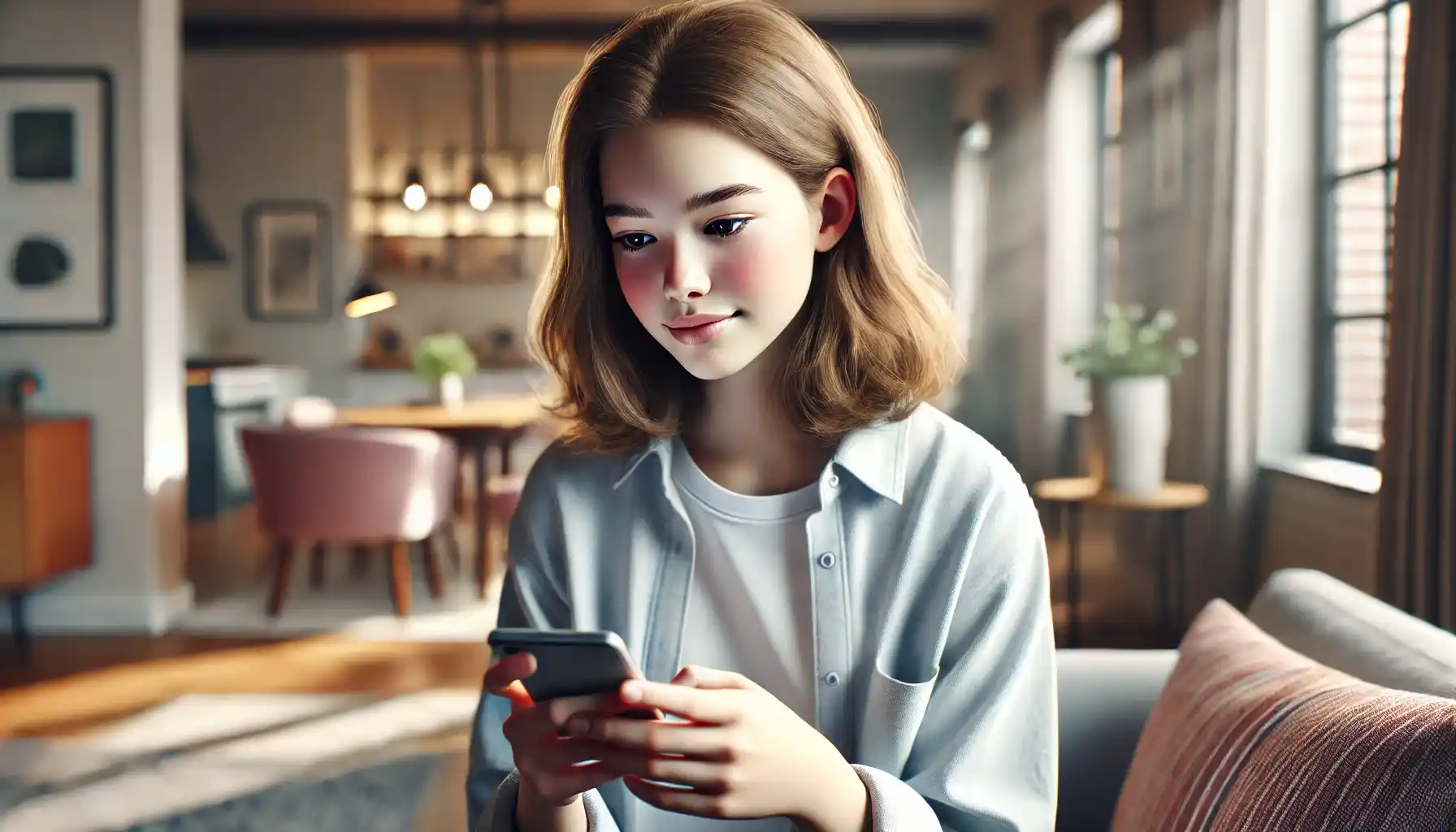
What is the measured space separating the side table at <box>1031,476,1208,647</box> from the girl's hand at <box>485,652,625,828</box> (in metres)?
2.97

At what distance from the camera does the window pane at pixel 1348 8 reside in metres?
3.48

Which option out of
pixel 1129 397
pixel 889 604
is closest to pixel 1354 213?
pixel 1129 397

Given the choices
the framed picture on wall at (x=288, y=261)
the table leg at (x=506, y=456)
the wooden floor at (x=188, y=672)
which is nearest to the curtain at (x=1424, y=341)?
the wooden floor at (x=188, y=672)

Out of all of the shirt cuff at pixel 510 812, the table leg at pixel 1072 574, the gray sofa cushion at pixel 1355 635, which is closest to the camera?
the shirt cuff at pixel 510 812

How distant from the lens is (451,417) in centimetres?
531

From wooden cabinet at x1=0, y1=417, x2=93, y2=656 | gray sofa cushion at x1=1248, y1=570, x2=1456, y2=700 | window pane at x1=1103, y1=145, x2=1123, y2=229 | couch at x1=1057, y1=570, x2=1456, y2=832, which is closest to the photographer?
gray sofa cushion at x1=1248, y1=570, x2=1456, y2=700

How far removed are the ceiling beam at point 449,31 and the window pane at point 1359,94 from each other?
12.4 feet

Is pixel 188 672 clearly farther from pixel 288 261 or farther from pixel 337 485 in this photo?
pixel 288 261

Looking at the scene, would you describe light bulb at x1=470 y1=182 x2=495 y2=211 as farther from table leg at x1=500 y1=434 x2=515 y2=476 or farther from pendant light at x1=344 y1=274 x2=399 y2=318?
table leg at x1=500 y1=434 x2=515 y2=476

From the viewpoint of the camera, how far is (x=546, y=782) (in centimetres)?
78

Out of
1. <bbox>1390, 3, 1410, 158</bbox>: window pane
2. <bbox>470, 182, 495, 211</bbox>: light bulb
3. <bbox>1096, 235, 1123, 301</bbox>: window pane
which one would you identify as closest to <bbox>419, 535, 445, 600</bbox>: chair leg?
<bbox>470, 182, 495, 211</bbox>: light bulb

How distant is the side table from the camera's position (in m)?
3.54

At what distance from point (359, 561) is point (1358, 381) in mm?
4289

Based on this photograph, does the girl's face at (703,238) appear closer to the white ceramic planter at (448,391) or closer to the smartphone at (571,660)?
the smartphone at (571,660)
